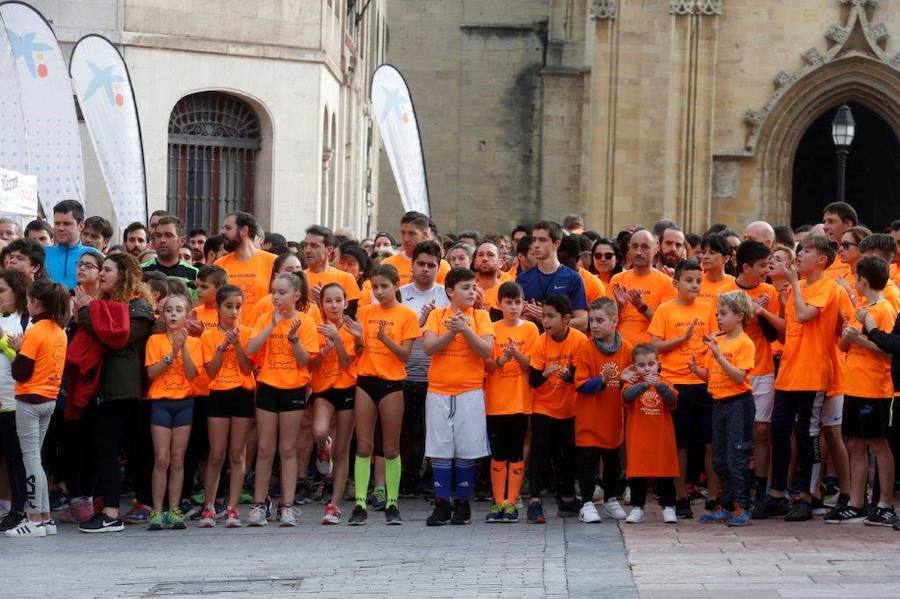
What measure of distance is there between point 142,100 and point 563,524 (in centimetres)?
1429

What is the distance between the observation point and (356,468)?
1242 cm

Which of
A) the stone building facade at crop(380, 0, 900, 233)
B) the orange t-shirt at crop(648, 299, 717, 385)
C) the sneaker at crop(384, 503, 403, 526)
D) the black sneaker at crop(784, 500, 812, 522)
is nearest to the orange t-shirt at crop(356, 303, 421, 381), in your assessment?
the sneaker at crop(384, 503, 403, 526)

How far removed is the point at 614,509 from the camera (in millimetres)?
12453

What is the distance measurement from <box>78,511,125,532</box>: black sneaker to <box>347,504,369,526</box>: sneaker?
1.63 metres

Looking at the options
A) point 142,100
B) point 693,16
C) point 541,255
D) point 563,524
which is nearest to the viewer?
point 563,524

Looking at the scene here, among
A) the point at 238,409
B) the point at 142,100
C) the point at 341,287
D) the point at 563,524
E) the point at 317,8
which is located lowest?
the point at 563,524

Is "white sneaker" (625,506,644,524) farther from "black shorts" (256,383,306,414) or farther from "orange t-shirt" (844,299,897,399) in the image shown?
"black shorts" (256,383,306,414)

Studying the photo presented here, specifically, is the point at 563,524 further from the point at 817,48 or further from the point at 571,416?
the point at 817,48

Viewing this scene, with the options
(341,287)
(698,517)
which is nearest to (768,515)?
(698,517)

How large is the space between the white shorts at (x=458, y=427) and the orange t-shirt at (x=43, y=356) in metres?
2.68

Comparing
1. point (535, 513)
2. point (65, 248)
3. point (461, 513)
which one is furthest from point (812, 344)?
point (65, 248)

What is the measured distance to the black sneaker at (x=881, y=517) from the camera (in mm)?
11766

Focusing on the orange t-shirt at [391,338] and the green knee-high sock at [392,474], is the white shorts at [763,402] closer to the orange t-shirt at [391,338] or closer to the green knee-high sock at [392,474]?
the orange t-shirt at [391,338]

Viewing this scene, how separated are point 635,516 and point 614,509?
27cm
